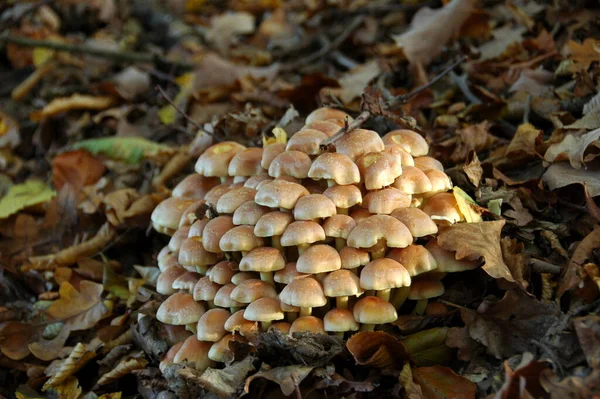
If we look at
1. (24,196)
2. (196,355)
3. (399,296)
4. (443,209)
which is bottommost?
(24,196)

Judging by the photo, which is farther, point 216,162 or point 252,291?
point 216,162

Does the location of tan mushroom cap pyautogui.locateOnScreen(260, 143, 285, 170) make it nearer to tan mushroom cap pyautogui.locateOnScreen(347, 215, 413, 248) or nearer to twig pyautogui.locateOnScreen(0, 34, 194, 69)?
tan mushroom cap pyautogui.locateOnScreen(347, 215, 413, 248)

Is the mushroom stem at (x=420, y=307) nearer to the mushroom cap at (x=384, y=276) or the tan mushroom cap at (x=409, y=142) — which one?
the mushroom cap at (x=384, y=276)

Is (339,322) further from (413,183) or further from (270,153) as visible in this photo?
(270,153)

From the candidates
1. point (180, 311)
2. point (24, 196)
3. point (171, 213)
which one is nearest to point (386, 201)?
point (180, 311)

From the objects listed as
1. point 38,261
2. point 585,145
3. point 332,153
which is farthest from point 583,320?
point 38,261

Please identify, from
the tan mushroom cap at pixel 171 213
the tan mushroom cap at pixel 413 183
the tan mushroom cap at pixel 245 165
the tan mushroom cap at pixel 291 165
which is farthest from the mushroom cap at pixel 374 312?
the tan mushroom cap at pixel 171 213
